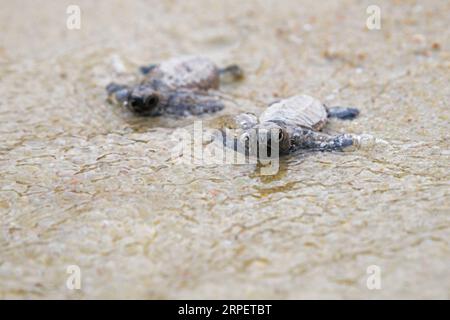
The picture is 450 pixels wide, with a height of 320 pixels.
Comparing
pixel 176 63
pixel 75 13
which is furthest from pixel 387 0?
pixel 75 13

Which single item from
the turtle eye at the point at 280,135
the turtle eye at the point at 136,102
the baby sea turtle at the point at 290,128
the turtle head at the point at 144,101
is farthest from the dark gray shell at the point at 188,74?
the turtle eye at the point at 280,135

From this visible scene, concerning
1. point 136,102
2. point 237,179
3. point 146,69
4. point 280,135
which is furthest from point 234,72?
point 237,179

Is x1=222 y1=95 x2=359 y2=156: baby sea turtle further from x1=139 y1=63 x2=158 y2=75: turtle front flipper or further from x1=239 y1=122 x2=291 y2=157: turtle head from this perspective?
x1=139 y1=63 x2=158 y2=75: turtle front flipper

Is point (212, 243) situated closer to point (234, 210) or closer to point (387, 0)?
point (234, 210)

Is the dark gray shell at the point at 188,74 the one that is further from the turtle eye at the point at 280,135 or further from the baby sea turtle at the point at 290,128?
the turtle eye at the point at 280,135

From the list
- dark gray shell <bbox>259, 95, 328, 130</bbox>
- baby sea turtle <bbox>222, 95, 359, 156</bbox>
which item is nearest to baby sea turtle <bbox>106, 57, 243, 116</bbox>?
baby sea turtle <bbox>222, 95, 359, 156</bbox>

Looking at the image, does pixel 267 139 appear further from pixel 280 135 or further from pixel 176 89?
pixel 176 89
